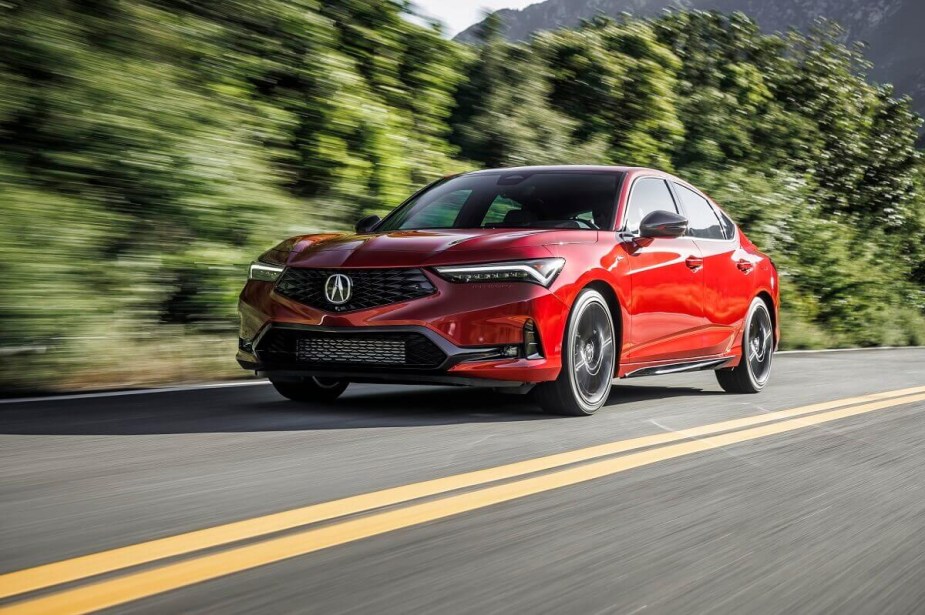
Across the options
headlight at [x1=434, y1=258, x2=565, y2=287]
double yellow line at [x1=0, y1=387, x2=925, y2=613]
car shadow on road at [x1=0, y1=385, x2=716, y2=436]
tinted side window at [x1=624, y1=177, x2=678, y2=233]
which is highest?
tinted side window at [x1=624, y1=177, x2=678, y2=233]

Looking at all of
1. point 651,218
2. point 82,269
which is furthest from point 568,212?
point 82,269

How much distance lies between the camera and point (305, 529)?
12.0ft

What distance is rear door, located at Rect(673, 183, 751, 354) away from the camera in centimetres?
803

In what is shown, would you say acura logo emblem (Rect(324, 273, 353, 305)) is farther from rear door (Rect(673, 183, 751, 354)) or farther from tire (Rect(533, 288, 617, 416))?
rear door (Rect(673, 183, 751, 354))

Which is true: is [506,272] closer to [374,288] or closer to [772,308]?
[374,288]

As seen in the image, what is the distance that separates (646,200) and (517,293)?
1.89 meters

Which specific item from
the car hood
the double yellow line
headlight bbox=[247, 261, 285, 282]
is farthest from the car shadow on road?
the double yellow line

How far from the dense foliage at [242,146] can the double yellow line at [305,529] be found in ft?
11.5

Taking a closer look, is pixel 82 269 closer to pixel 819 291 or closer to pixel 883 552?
pixel 883 552

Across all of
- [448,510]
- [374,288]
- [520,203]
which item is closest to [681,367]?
[520,203]

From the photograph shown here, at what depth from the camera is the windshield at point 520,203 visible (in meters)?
7.14

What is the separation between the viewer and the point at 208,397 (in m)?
6.92

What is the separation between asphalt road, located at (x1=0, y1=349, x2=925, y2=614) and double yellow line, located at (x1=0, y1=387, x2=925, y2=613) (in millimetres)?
12

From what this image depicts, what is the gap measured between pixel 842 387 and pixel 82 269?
5.78 meters
